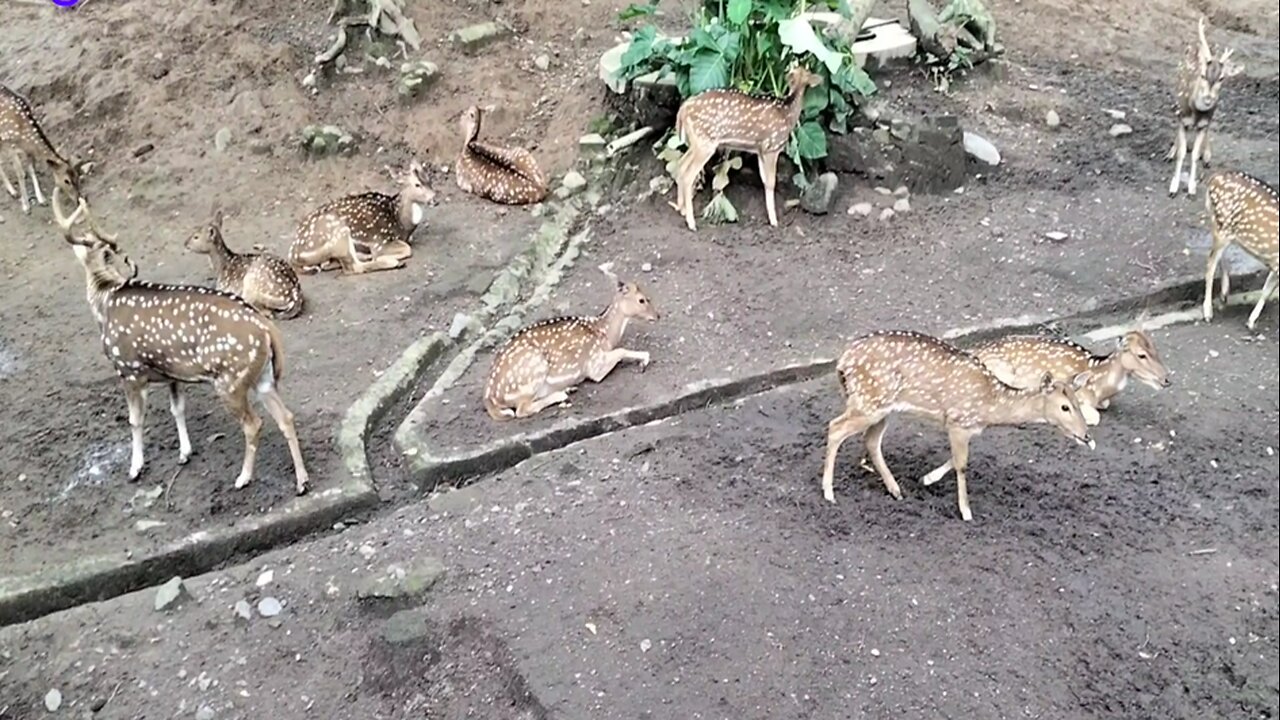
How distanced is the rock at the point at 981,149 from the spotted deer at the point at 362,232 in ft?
7.96

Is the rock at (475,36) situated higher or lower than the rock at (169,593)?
higher

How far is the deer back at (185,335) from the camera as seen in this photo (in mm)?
3508

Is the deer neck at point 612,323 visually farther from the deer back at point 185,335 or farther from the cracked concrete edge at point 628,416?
the deer back at point 185,335

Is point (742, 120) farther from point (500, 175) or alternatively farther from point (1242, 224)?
point (1242, 224)

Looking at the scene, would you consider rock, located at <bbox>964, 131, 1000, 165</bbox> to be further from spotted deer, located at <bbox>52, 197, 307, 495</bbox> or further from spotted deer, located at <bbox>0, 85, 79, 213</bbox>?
spotted deer, located at <bbox>0, 85, 79, 213</bbox>

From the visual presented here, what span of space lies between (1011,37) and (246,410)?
3169 mm

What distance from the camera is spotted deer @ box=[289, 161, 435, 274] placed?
4.97m

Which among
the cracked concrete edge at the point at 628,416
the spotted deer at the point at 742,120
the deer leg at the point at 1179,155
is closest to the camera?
the deer leg at the point at 1179,155

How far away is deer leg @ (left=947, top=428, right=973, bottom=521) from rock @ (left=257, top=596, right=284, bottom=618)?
77.5 inches

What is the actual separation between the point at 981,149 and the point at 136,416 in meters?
3.60

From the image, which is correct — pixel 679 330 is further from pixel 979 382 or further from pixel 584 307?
pixel 979 382

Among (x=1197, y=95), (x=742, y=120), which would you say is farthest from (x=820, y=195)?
(x=1197, y=95)

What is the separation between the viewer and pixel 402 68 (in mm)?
6246

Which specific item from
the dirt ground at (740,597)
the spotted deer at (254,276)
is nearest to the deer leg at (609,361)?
the dirt ground at (740,597)
